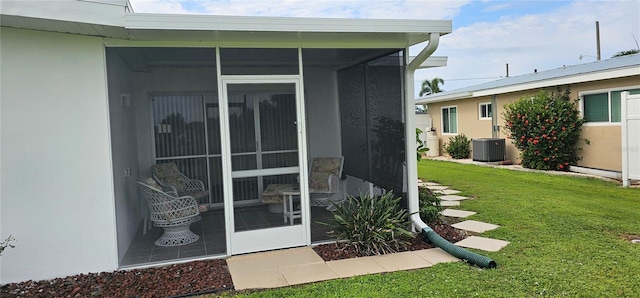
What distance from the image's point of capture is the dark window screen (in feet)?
17.6

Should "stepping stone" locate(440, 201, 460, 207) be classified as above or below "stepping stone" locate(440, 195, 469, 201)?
below

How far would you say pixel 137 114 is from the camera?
661cm

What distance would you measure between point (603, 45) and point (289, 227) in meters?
26.8

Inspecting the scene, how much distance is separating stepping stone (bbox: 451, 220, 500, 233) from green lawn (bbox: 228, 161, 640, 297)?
136mm

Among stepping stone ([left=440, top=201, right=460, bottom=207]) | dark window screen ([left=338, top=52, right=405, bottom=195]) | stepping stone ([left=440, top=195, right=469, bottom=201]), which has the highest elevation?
dark window screen ([left=338, top=52, right=405, bottom=195])

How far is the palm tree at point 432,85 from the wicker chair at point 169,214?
31.8 meters

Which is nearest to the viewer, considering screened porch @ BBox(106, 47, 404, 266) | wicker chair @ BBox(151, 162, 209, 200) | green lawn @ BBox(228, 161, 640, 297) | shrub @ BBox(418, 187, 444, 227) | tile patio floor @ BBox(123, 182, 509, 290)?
green lawn @ BBox(228, 161, 640, 297)

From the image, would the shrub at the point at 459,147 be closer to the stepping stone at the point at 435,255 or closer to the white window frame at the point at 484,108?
the white window frame at the point at 484,108

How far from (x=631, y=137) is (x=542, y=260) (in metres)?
5.76

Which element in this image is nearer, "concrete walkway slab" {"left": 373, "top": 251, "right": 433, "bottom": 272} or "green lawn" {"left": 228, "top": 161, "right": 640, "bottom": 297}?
"green lawn" {"left": 228, "top": 161, "right": 640, "bottom": 297}

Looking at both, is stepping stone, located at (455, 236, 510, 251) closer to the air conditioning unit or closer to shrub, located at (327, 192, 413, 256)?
shrub, located at (327, 192, 413, 256)

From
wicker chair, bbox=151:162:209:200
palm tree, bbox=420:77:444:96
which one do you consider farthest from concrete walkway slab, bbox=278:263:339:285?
palm tree, bbox=420:77:444:96

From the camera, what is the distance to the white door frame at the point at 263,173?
464cm

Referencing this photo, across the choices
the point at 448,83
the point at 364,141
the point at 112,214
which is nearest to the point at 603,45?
the point at 448,83
